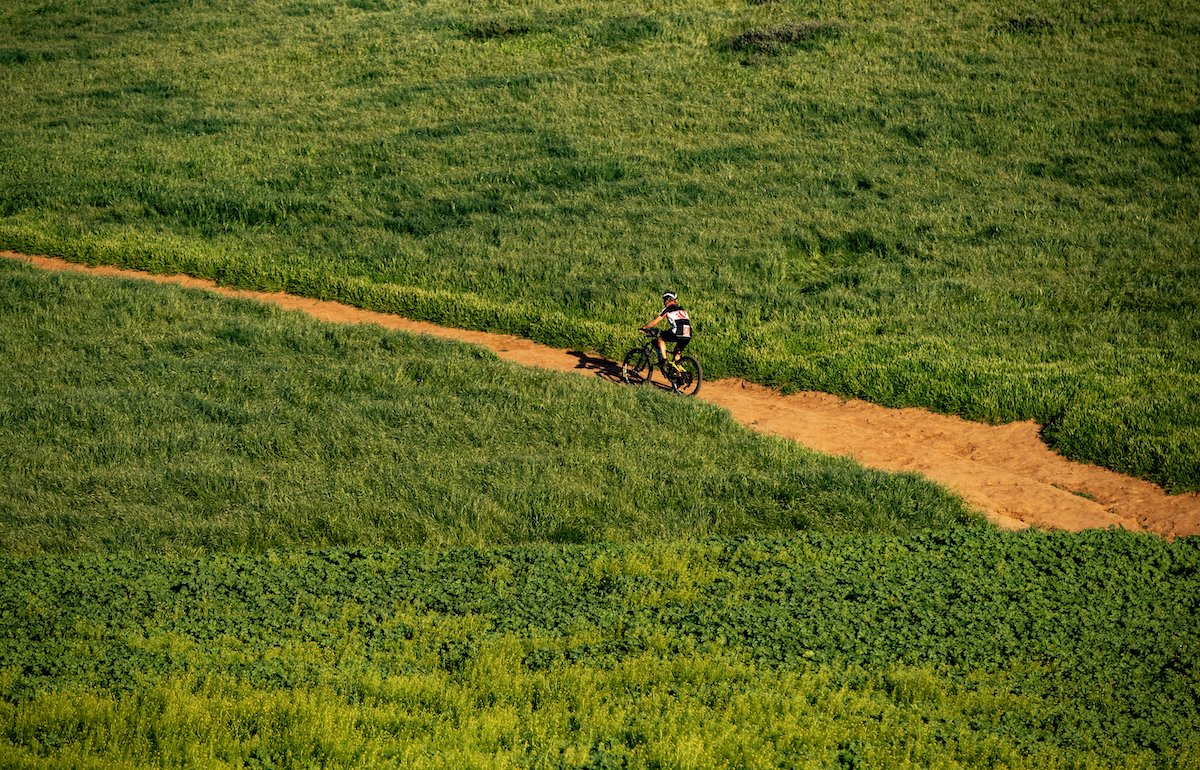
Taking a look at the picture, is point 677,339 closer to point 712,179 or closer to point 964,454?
point 964,454

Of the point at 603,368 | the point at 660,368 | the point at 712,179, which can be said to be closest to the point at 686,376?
the point at 660,368

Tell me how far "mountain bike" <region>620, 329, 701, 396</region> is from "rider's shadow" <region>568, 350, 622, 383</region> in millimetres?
368

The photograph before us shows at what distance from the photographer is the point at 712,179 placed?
29547 millimetres

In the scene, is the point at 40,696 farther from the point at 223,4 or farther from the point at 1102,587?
the point at 223,4

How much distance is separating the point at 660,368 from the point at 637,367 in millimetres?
709

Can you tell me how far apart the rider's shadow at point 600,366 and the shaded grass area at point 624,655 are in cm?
758

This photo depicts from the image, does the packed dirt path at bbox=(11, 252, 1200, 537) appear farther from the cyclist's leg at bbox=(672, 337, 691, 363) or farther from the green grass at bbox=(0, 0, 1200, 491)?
the cyclist's leg at bbox=(672, 337, 691, 363)

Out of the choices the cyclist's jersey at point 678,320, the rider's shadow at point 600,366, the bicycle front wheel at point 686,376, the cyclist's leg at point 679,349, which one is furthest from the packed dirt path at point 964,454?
the cyclist's jersey at point 678,320

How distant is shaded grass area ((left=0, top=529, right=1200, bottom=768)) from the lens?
27.5ft

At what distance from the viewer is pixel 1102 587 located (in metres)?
11.4

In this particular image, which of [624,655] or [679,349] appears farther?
[679,349]

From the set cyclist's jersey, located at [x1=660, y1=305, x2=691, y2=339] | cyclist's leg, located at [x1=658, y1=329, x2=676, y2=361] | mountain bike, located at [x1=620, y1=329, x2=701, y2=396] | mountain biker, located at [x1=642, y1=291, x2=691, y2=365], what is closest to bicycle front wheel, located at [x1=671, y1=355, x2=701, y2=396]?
mountain bike, located at [x1=620, y1=329, x2=701, y2=396]

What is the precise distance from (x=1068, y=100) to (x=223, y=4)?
38106mm

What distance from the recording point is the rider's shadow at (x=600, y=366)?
19.7 metres
